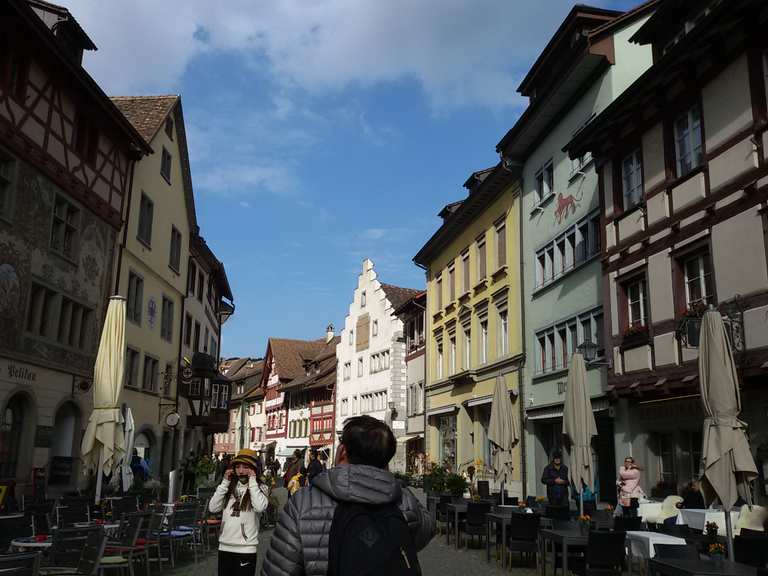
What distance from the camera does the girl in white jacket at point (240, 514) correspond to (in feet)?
21.9

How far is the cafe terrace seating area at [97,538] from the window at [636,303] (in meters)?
9.63

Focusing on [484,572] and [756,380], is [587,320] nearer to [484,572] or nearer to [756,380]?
[756,380]

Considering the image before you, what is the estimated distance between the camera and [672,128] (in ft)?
49.8

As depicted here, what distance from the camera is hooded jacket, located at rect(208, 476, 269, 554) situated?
669 cm

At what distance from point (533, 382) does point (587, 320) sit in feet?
13.3

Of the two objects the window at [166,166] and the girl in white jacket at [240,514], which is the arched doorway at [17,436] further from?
the window at [166,166]

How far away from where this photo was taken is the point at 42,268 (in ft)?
59.2

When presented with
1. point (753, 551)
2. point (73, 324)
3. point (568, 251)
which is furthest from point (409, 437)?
point (753, 551)

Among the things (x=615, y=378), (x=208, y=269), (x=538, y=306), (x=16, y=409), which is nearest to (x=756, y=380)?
(x=615, y=378)

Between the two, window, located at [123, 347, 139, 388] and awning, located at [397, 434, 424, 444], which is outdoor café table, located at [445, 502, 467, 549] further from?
awning, located at [397, 434, 424, 444]

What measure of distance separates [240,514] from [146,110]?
23.9 m

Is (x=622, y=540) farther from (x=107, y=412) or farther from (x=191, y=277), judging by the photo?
(x=191, y=277)

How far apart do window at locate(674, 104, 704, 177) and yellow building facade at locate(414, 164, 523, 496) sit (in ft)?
30.9

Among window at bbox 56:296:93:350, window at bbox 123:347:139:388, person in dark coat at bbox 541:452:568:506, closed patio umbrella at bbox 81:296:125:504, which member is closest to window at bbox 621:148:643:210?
person in dark coat at bbox 541:452:568:506
